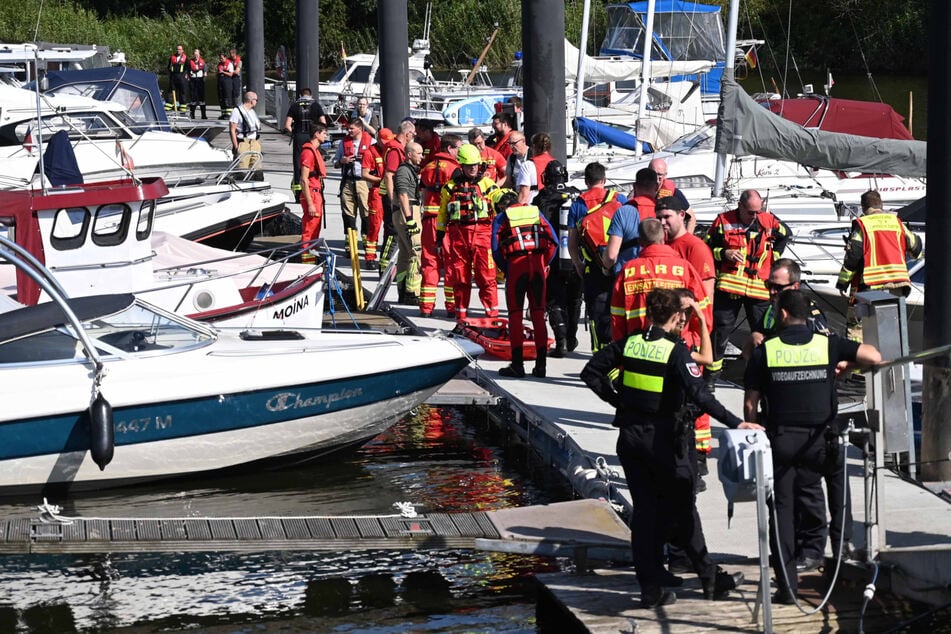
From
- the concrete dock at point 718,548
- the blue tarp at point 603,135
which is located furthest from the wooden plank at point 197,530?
the blue tarp at point 603,135

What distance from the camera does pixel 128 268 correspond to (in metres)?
12.6

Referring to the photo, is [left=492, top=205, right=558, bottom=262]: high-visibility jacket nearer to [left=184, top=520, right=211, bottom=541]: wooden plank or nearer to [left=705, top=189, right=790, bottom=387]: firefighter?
[left=705, top=189, right=790, bottom=387]: firefighter

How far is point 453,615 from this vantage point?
793cm

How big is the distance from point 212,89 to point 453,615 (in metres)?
50.6

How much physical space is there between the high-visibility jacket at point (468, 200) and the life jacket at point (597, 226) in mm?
2095

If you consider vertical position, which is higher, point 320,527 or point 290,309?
point 290,309

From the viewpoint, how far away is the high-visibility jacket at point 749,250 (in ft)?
36.6

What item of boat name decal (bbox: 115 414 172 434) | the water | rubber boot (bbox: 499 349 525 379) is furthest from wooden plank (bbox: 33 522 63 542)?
rubber boot (bbox: 499 349 525 379)

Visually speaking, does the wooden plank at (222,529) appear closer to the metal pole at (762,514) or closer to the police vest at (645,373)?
the police vest at (645,373)

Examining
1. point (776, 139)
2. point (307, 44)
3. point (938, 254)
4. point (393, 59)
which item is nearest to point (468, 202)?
point (776, 139)

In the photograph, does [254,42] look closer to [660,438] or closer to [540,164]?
[540,164]

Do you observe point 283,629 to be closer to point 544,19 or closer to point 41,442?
point 41,442

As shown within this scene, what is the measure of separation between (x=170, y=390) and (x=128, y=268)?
333cm

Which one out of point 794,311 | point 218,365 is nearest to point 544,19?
point 218,365
